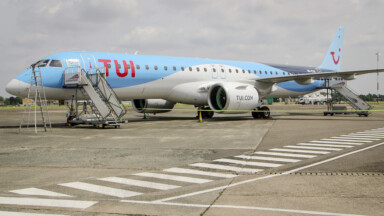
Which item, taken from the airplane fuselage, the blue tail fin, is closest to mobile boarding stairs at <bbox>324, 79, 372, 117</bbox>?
the blue tail fin

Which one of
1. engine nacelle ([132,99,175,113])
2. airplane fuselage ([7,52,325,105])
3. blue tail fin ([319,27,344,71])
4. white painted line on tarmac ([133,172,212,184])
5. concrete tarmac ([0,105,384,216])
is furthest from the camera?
blue tail fin ([319,27,344,71])

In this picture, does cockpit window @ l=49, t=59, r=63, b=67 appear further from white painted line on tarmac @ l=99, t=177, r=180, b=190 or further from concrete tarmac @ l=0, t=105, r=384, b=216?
Answer: white painted line on tarmac @ l=99, t=177, r=180, b=190

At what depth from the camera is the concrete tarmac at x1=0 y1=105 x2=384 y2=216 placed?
481 cm

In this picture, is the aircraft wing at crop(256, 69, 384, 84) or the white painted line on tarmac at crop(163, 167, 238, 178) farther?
the aircraft wing at crop(256, 69, 384, 84)

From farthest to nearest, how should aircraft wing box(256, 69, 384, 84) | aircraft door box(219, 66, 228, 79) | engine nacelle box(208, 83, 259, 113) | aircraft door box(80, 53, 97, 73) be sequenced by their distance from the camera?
1. aircraft door box(219, 66, 228, 79)
2. aircraft wing box(256, 69, 384, 84)
3. engine nacelle box(208, 83, 259, 113)
4. aircraft door box(80, 53, 97, 73)

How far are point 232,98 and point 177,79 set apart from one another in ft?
11.2

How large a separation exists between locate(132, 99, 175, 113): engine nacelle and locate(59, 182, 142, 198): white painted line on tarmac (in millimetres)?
17807

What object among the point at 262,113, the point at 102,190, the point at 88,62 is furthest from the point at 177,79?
the point at 102,190

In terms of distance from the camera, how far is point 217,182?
6223mm

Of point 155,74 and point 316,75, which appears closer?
point 155,74

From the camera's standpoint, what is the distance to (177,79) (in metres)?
21.0

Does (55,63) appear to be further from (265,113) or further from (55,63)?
(265,113)

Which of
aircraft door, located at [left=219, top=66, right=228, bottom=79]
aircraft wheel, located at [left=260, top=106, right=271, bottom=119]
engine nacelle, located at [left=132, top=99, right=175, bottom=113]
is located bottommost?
aircraft wheel, located at [left=260, top=106, right=271, bottom=119]

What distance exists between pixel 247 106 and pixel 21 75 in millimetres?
11989
